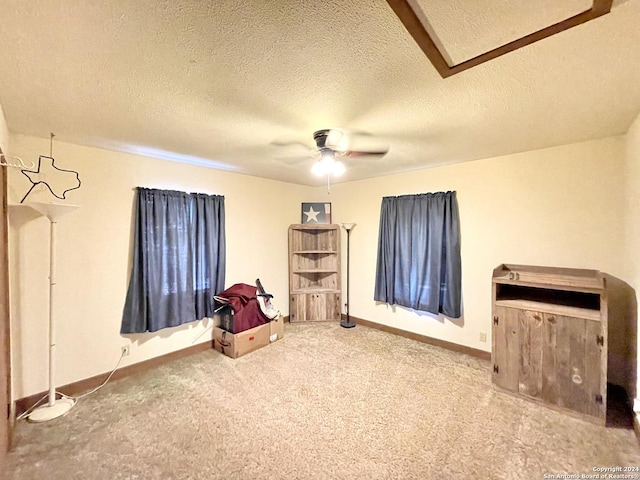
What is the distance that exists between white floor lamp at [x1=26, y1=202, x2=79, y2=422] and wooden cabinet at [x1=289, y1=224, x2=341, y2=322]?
9.23 feet

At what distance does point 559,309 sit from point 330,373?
7.24 ft

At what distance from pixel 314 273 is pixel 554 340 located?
3283mm

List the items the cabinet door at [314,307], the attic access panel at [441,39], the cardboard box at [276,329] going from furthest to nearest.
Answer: the cabinet door at [314,307]
the cardboard box at [276,329]
the attic access panel at [441,39]

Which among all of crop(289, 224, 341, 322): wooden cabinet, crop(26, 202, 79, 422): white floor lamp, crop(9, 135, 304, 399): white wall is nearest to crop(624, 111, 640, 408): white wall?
crop(289, 224, 341, 322): wooden cabinet

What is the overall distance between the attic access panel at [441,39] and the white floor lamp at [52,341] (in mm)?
2661

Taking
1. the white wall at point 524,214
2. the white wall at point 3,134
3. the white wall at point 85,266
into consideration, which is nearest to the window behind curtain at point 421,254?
the white wall at point 524,214

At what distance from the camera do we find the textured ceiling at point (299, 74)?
1.04 meters

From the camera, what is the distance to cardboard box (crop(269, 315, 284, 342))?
3.68m

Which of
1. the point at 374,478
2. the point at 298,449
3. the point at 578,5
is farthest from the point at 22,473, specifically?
the point at 578,5

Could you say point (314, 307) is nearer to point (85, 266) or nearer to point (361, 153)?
point (361, 153)

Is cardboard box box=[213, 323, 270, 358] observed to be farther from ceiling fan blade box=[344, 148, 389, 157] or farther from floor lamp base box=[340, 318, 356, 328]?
ceiling fan blade box=[344, 148, 389, 157]

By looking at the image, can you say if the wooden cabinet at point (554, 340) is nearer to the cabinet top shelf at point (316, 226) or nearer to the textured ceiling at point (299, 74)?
the textured ceiling at point (299, 74)

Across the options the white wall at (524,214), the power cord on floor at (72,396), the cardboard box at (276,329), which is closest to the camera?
the power cord on floor at (72,396)

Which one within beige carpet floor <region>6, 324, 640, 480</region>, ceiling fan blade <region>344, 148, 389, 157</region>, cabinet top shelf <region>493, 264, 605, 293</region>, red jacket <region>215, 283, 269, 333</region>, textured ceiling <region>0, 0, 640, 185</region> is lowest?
beige carpet floor <region>6, 324, 640, 480</region>
